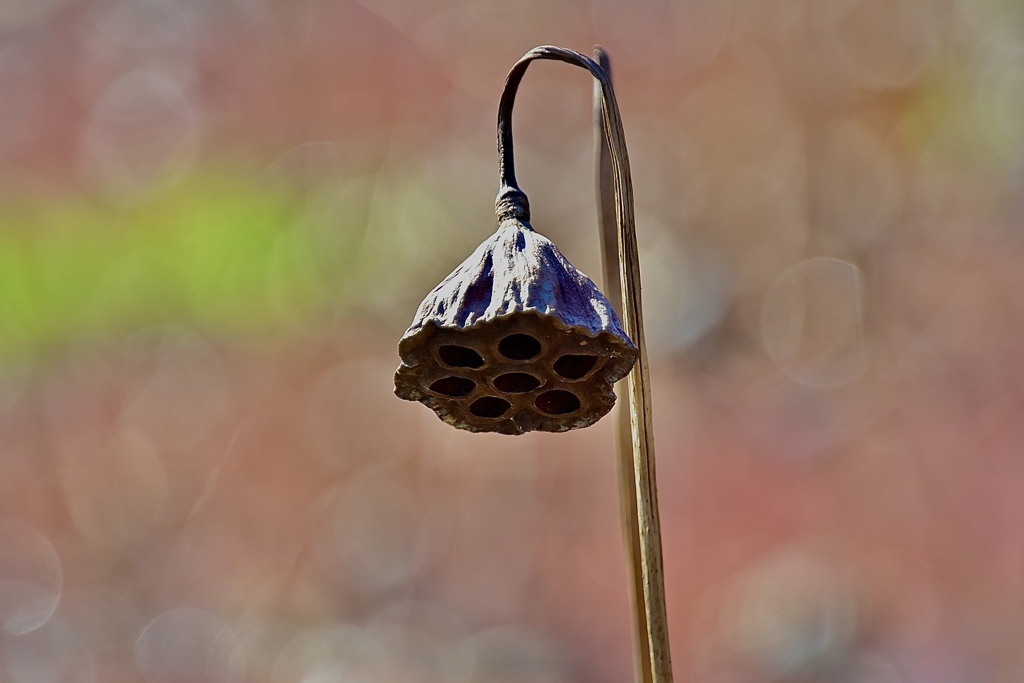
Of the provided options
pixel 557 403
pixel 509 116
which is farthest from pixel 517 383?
pixel 509 116

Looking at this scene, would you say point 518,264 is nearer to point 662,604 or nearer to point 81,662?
point 662,604

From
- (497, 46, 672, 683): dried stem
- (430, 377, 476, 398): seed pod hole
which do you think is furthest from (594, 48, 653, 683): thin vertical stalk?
(430, 377, 476, 398): seed pod hole

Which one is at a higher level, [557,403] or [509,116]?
[509,116]

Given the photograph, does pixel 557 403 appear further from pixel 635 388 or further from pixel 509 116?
pixel 509 116

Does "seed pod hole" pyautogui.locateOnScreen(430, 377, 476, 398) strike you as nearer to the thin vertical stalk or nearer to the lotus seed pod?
the lotus seed pod

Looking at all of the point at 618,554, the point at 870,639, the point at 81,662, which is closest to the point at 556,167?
the point at 618,554

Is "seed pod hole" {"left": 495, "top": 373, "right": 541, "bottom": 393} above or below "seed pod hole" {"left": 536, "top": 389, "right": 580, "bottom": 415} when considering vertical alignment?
above
